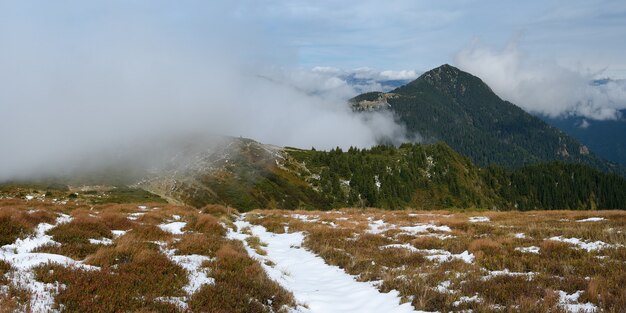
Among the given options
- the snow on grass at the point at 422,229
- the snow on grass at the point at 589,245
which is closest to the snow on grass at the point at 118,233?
the snow on grass at the point at 422,229

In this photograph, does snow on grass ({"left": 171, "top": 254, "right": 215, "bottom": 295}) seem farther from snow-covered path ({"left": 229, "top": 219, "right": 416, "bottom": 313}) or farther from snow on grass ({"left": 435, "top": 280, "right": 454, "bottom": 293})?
snow on grass ({"left": 435, "top": 280, "right": 454, "bottom": 293})

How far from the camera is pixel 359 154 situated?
198 metres

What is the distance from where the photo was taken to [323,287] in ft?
44.0

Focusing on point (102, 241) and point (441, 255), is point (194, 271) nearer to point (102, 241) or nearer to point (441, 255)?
point (102, 241)

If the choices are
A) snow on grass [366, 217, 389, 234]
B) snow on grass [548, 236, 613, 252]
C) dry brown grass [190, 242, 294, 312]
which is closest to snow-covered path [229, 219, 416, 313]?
dry brown grass [190, 242, 294, 312]

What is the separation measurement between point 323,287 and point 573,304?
7405 mm

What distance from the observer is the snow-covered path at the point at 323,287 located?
11.0 metres

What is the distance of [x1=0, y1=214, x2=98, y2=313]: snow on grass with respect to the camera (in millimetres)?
7979

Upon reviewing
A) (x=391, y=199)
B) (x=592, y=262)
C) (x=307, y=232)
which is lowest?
(x=391, y=199)

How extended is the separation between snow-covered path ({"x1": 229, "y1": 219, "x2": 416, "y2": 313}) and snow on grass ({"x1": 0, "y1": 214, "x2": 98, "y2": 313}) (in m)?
6.04

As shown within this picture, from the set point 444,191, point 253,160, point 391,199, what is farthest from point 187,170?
point 444,191

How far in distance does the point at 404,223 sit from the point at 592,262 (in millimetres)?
17335

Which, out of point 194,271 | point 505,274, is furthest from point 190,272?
point 505,274

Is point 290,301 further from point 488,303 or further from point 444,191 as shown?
point 444,191
